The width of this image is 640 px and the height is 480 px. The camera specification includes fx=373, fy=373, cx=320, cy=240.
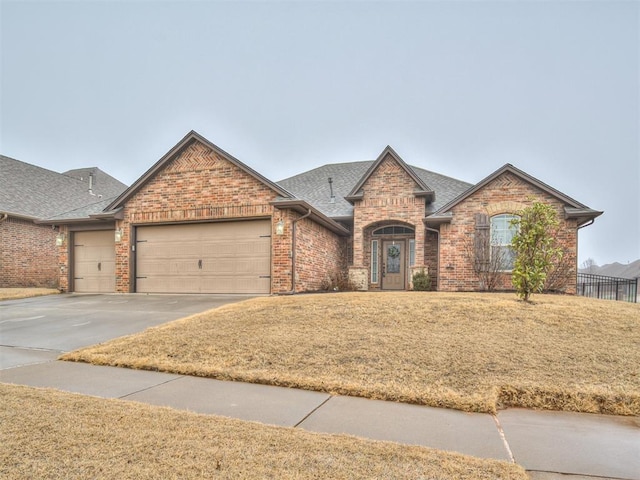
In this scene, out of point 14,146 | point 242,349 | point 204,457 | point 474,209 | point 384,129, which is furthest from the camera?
point 14,146

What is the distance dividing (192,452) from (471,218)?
12776mm

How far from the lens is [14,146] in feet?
115

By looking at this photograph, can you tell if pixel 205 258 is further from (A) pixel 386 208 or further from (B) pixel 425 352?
(B) pixel 425 352

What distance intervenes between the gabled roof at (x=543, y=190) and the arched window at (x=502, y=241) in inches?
50.7

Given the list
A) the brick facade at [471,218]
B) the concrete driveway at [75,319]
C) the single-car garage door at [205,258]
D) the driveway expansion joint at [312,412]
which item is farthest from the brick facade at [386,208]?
the driveway expansion joint at [312,412]

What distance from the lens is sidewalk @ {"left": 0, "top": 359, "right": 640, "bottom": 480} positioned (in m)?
2.64

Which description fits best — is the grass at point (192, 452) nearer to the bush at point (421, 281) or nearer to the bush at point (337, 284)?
the bush at point (337, 284)

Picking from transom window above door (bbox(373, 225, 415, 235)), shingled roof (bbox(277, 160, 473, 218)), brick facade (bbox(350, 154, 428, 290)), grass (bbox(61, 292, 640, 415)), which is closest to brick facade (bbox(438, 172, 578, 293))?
brick facade (bbox(350, 154, 428, 290))

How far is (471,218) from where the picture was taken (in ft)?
43.9

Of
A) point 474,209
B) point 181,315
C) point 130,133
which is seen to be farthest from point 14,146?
point 474,209

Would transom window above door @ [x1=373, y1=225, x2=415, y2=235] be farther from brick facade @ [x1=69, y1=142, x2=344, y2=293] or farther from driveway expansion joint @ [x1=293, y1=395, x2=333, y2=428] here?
driveway expansion joint @ [x1=293, y1=395, x2=333, y2=428]

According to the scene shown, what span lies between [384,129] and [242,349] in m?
23.9

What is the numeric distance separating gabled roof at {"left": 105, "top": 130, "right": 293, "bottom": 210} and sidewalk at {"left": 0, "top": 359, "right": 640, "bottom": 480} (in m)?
8.09

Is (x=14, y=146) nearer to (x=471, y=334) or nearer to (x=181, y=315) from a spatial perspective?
(x=181, y=315)
